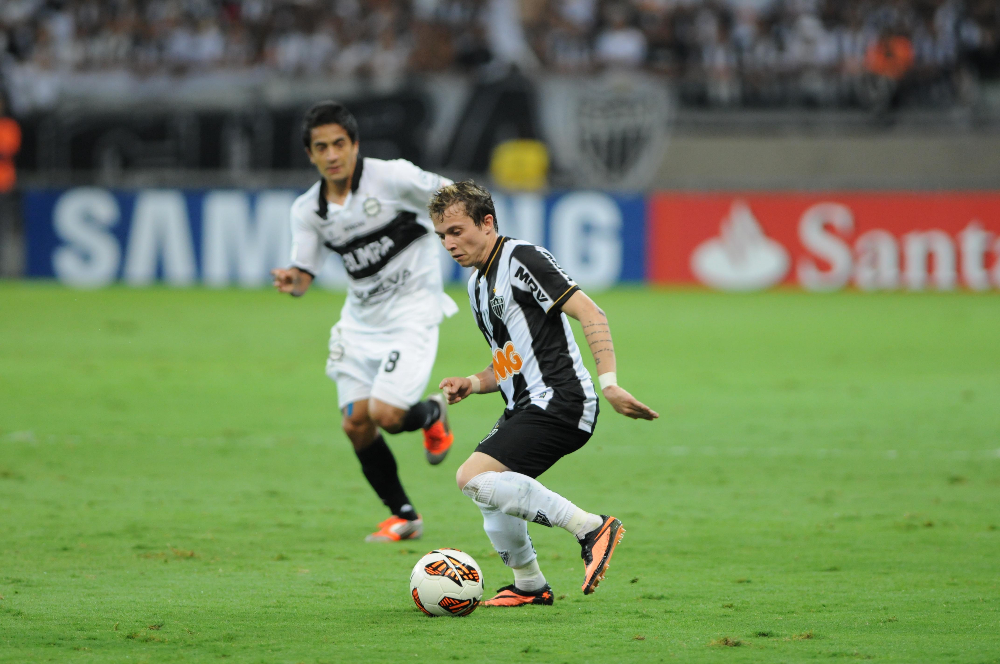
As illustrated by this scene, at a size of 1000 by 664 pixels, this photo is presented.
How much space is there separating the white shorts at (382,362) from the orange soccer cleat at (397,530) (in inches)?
23.3

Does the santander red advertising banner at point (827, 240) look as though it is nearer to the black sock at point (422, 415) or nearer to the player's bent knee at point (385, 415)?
the black sock at point (422, 415)

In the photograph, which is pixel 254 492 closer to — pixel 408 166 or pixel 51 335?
pixel 408 166

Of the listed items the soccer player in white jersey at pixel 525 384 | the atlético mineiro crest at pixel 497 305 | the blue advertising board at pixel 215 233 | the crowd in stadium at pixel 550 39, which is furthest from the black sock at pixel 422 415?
the crowd in stadium at pixel 550 39

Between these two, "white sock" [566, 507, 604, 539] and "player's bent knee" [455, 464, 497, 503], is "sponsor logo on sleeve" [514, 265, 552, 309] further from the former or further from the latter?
"white sock" [566, 507, 604, 539]

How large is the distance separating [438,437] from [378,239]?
1.17 meters

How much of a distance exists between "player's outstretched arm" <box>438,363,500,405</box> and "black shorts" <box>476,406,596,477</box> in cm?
20

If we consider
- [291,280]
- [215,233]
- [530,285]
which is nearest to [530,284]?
[530,285]

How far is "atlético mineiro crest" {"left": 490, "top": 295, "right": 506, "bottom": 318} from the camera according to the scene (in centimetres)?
505

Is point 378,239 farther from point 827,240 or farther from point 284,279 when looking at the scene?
point 827,240

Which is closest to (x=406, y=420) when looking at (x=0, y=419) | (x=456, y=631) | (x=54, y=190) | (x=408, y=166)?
(x=408, y=166)

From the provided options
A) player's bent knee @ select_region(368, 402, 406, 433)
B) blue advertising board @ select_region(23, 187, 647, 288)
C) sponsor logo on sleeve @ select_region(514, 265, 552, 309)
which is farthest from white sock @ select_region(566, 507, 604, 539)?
blue advertising board @ select_region(23, 187, 647, 288)

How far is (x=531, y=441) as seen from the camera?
4.94 m

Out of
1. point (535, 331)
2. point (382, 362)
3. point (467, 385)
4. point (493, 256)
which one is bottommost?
point (382, 362)

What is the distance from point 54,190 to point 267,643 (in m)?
19.4
